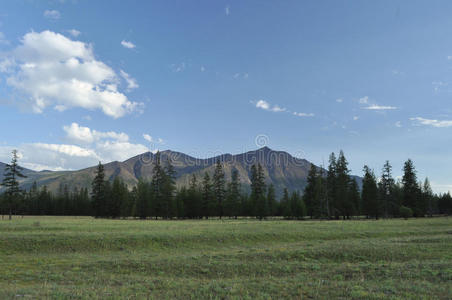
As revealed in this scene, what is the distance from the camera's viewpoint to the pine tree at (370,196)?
76438mm

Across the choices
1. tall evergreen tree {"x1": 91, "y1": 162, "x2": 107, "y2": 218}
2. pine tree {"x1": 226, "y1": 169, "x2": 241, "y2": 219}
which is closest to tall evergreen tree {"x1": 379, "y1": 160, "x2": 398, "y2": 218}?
pine tree {"x1": 226, "y1": 169, "x2": 241, "y2": 219}

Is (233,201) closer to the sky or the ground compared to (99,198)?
closer to the ground

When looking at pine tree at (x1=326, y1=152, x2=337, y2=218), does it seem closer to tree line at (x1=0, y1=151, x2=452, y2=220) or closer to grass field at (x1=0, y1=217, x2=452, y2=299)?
tree line at (x1=0, y1=151, x2=452, y2=220)

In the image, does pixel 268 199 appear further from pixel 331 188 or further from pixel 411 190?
pixel 411 190

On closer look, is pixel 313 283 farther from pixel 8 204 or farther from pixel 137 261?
pixel 8 204

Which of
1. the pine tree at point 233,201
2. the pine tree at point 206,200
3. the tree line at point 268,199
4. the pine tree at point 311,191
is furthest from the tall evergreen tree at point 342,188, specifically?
the pine tree at point 206,200

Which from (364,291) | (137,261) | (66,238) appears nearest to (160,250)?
(137,261)

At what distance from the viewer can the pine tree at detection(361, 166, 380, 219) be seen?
251 feet

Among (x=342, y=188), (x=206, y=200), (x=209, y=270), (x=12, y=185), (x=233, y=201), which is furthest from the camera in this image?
(x=206, y=200)

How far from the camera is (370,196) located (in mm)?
77250

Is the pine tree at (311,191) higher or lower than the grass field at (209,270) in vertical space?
higher

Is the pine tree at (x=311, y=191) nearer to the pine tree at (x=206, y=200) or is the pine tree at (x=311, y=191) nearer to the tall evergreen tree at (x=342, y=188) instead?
the tall evergreen tree at (x=342, y=188)

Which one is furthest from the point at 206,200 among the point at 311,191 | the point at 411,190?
the point at 411,190

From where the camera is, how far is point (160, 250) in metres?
24.3
